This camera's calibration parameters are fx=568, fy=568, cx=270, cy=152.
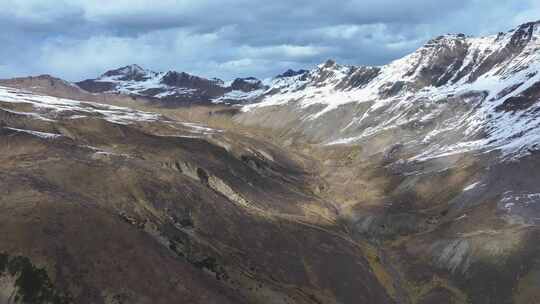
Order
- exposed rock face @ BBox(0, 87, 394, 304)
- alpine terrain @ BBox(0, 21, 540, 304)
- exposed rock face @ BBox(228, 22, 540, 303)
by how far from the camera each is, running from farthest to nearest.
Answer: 1. exposed rock face @ BBox(228, 22, 540, 303)
2. alpine terrain @ BBox(0, 21, 540, 304)
3. exposed rock face @ BBox(0, 87, 394, 304)

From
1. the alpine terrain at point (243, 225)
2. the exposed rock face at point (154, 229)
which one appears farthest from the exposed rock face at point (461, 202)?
the exposed rock face at point (154, 229)

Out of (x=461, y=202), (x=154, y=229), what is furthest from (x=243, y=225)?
(x=461, y=202)

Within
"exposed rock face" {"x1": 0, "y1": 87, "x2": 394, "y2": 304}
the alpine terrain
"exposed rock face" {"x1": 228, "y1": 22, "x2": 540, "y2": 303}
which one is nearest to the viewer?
"exposed rock face" {"x1": 0, "y1": 87, "x2": 394, "y2": 304}

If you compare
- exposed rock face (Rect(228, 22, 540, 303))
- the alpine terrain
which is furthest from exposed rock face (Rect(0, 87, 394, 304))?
exposed rock face (Rect(228, 22, 540, 303))

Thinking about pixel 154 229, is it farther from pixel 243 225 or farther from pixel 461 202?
pixel 461 202

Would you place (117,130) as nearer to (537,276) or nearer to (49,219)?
(49,219)

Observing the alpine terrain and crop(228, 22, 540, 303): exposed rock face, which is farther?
crop(228, 22, 540, 303): exposed rock face

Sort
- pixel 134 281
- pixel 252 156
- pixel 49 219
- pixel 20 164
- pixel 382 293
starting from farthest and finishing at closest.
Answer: pixel 252 156 → pixel 20 164 → pixel 382 293 → pixel 49 219 → pixel 134 281

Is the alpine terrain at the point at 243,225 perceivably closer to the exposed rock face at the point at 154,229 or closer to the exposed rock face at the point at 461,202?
the exposed rock face at the point at 154,229

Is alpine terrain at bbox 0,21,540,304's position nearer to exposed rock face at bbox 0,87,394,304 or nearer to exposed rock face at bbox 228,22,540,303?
exposed rock face at bbox 0,87,394,304

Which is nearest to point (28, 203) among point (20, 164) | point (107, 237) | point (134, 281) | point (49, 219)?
point (49, 219)

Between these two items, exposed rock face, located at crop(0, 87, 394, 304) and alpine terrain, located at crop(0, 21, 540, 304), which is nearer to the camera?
exposed rock face, located at crop(0, 87, 394, 304)
